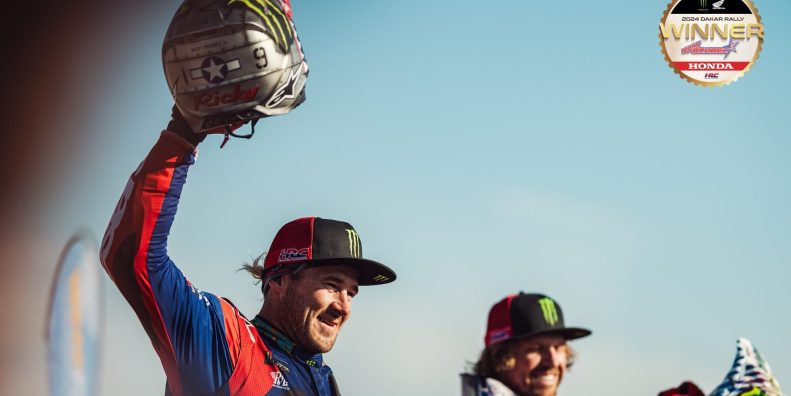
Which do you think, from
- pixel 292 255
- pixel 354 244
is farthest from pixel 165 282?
pixel 354 244

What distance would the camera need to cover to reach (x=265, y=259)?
7.34 m

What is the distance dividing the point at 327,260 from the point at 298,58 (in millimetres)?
1632

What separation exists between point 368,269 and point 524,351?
1.29 m

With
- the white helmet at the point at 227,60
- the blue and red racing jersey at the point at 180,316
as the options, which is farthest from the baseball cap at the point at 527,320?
the white helmet at the point at 227,60

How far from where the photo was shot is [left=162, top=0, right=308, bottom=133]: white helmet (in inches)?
217

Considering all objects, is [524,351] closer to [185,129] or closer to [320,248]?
[320,248]

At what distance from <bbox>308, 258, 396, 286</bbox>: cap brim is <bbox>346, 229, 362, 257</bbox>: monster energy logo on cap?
6cm

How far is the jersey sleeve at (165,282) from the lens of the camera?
19.1ft

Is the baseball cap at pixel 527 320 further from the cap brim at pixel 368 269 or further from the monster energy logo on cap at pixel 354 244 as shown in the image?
the monster energy logo on cap at pixel 354 244

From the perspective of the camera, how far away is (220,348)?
6.38m

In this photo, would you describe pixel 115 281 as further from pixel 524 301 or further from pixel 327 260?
pixel 524 301

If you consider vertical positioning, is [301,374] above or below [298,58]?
below

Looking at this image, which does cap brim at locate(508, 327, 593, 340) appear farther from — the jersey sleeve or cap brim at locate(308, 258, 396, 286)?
the jersey sleeve

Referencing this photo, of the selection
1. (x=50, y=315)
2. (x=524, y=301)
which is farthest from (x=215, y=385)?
(x=50, y=315)
